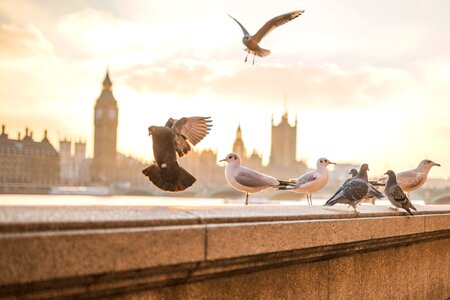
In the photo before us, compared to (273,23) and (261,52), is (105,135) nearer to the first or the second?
(261,52)

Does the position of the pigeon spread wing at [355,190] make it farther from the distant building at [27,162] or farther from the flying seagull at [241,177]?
the distant building at [27,162]

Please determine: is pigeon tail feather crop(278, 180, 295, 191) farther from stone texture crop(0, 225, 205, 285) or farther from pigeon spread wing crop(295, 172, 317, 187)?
stone texture crop(0, 225, 205, 285)

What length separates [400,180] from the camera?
579 centimetres

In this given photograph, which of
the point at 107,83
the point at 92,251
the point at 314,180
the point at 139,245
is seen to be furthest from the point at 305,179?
the point at 107,83

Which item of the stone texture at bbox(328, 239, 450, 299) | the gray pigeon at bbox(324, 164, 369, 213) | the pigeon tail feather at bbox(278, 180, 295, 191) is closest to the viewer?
the stone texture at bbox(328, 239, 450, 299)

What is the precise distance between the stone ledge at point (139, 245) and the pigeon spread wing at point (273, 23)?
221 centimetres

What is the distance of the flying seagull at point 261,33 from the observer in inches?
187

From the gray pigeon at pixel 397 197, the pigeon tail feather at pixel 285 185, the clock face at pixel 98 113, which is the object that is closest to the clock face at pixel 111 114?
the clock face at pixel 98 113

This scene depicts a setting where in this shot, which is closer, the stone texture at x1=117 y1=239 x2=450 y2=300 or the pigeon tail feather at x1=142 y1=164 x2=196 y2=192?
the stone texture at x1=117 y1=239 x2=450 y2=300

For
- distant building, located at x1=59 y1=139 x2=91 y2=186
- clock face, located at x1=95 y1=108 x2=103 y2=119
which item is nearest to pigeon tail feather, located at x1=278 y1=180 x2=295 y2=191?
distant building, located at x1=59 y1=139 x2=91 y2=186

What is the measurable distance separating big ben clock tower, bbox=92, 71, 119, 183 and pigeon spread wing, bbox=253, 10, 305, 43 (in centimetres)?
10031

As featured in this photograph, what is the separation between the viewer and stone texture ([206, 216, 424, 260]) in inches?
90.7

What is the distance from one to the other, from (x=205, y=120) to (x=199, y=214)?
1.79 m

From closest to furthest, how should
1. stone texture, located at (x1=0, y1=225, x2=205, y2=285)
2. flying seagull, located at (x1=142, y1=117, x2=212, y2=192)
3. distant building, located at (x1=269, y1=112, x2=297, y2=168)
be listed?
stone texture, located at (x1=0, y1=225, x2=205, y2=285)
flying seagull, located at (x1=142, y1=117, x2=212, y2=192)
distant building, located at (x1=269, y1=112, x2=297, y2=168)
